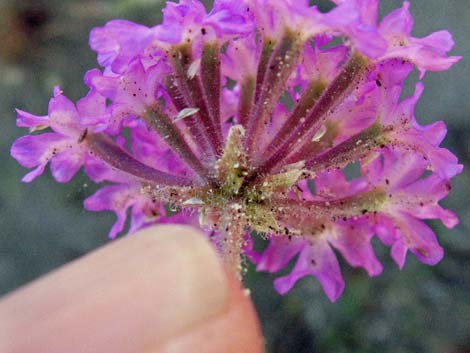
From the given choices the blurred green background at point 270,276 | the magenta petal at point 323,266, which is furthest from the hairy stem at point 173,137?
the blurred green background at point 270,276

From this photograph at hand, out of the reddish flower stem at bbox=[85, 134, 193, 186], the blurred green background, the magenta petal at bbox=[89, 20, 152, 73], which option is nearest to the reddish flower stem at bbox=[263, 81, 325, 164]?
the reddish flower stem at bbox=[85, 134, 193, 186]

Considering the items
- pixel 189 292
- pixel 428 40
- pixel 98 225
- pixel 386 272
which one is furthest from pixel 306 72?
pixel 98 225

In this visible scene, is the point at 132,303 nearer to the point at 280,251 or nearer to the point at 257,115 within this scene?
the point at 257,115

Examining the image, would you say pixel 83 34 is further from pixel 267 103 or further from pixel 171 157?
pixel 267 103

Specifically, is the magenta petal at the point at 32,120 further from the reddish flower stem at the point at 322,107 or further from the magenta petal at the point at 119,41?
the reddish flower stem at the point at 322,107

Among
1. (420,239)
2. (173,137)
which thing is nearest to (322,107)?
(173,137)

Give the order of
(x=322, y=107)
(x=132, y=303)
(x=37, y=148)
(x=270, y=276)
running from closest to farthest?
(x=132, y=303), (x=322, y=107), (x=37, y=148), (x=270, y=276)
